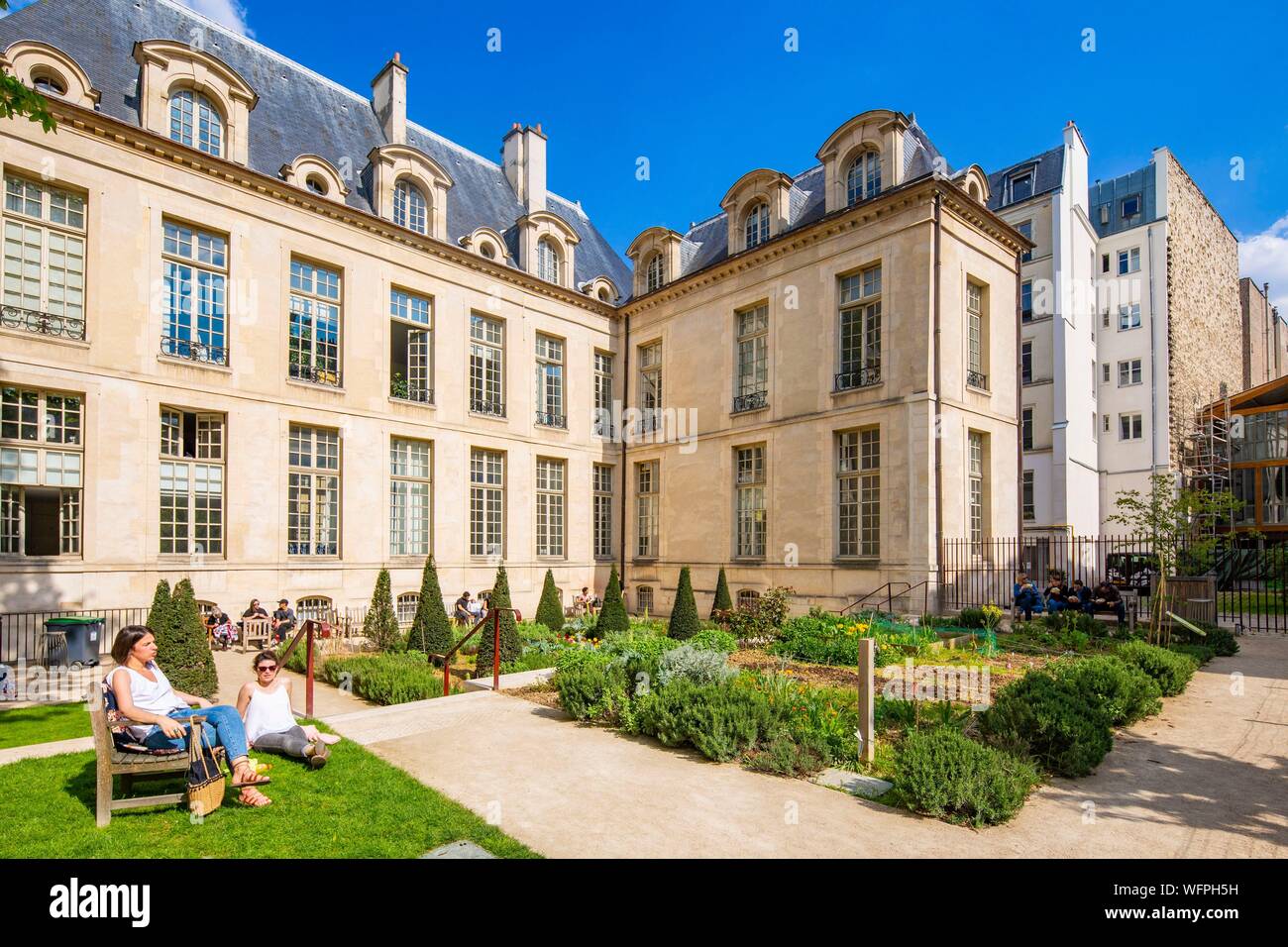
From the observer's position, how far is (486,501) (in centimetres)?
2061

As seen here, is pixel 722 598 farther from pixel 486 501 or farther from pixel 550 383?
pixel 550 383

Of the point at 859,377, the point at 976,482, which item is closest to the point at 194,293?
the point at 859,377

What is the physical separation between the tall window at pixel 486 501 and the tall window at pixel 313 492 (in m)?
3.87

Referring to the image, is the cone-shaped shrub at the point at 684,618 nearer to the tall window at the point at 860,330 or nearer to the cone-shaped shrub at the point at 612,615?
the cone-shaped shrub at the point at 612,615

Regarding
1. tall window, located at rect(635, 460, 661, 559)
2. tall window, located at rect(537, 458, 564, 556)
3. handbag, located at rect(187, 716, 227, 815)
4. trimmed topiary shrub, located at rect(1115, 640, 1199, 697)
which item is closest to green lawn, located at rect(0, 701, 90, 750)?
handbag, located at rect(187, 716, 227, 815)

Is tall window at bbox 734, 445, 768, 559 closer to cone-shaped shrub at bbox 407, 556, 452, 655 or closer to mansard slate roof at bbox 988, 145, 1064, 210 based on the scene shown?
cone-shaped shrub at bbox 407, 556, 452, 655

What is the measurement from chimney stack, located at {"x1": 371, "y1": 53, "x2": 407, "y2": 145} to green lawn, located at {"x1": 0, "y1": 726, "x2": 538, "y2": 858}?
1966 cm

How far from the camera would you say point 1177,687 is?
934 cm

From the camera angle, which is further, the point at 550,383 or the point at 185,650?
the point at 550,383

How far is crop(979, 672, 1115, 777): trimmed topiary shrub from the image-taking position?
20.6ft

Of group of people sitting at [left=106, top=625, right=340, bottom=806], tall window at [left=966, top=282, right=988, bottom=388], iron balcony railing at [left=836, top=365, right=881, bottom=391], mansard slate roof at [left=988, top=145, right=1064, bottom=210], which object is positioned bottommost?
Result: group of people sitting at [left=106, top=625, right=340, bottom=806]

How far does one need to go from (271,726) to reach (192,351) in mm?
12258

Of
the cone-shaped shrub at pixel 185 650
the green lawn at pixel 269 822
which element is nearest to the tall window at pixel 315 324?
the cone-shaped shrub at pixel 185 650
